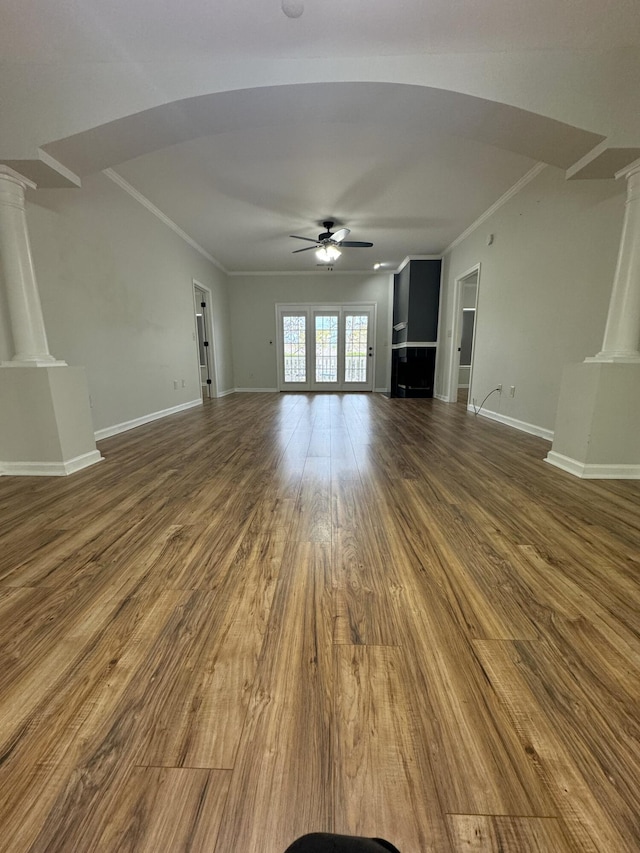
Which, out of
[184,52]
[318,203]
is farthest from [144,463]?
[318,203]

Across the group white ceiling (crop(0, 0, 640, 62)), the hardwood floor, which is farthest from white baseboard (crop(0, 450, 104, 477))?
white ceiling (crop(0, 0, 640, 62))

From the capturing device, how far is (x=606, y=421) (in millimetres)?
2150

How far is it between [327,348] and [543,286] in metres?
4.97

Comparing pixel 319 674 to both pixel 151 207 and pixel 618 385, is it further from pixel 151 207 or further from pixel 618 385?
pixel 151 207

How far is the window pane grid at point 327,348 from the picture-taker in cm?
761

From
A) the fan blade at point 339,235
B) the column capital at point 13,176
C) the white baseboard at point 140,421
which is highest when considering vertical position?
the fan blade at point 339,235

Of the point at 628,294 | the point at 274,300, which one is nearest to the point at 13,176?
the point at 628,294

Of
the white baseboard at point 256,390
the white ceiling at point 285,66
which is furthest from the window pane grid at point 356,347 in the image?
the white ceiling at point 285,66

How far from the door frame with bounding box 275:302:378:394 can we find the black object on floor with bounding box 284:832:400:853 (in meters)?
7.32

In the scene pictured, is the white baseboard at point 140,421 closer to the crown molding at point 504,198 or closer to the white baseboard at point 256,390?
the white baseboard at point 256,390

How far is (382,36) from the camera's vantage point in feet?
5.74

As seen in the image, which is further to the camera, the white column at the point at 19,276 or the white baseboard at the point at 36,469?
the white baseboard at the point at 36,469

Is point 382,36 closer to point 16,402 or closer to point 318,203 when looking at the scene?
point 318,203

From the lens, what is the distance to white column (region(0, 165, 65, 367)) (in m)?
2.08
